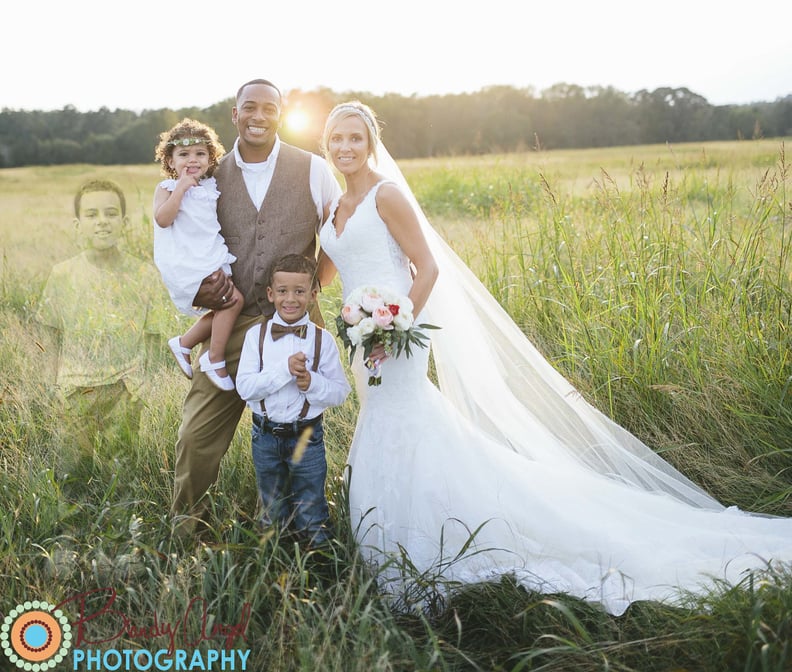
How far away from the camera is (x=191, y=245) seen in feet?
11.4

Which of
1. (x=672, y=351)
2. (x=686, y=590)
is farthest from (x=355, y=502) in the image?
(x=672, y=351)

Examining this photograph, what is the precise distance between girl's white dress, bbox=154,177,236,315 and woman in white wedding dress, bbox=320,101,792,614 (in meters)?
0.54

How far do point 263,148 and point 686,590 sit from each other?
279 cm


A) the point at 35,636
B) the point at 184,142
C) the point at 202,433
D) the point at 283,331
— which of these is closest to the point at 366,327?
the point at 283,331

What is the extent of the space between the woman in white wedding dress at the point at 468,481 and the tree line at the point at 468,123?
8747 mm

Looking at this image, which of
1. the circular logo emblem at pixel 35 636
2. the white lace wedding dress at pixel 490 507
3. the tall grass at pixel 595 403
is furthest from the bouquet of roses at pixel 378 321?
the circular logo emblem at pixel 35 636

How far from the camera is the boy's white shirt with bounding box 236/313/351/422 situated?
10.6 feet

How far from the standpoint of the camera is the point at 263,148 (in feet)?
11.9

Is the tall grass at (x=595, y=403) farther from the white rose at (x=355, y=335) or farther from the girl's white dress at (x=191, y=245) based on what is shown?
the girl's white dress at (x=191, y=245)

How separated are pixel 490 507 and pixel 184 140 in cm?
227

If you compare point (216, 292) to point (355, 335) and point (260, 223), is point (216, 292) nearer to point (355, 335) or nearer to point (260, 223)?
point (260, 223)

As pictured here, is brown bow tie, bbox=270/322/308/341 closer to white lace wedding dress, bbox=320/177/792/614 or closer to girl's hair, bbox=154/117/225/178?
white lace wedding dress, bbox=320/177/792/614

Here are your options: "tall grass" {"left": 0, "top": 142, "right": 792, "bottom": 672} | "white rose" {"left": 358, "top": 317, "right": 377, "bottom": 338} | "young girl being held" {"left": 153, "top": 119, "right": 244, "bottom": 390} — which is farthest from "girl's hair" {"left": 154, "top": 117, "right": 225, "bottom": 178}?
"tall grass" {"left": 0, "top": 142, "right": 792, "bottom": 672}

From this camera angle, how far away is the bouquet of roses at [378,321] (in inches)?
124
